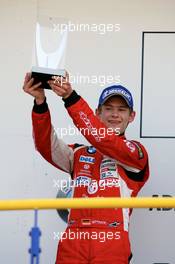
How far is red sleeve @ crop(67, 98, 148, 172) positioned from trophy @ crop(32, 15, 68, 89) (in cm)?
13

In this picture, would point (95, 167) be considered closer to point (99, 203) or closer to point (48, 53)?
point (48, 53)

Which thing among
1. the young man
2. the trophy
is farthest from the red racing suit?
the trophy

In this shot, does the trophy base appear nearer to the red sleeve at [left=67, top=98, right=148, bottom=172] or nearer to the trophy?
A: the trophy

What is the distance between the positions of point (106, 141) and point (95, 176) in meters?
0.16

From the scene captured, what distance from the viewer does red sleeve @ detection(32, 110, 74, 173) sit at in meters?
2.16

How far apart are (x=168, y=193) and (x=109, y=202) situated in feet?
3.54

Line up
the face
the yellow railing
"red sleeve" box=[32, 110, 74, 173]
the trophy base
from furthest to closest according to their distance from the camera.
A: the face
"red sleeve" box=[32, 110, 74, 173]
the trophy base
the yellow railing

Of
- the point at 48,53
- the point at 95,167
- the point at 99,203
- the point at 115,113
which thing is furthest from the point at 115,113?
the point at 99,203

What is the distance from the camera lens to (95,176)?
2.23 meters

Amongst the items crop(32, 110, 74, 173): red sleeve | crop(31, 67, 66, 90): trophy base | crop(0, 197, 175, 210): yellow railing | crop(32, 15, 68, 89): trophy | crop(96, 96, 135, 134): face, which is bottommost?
crop(0, 197, 175, 210): yellow railing

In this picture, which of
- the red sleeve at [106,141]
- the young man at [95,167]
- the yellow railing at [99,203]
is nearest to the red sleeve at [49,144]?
the young man at [95,167]

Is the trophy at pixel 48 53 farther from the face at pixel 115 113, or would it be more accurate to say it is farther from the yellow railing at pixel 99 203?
the yellow railing at pixel 99 203

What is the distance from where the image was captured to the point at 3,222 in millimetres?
2785

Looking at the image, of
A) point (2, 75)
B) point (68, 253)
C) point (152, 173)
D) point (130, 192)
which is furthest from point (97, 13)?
point (68, 253)
